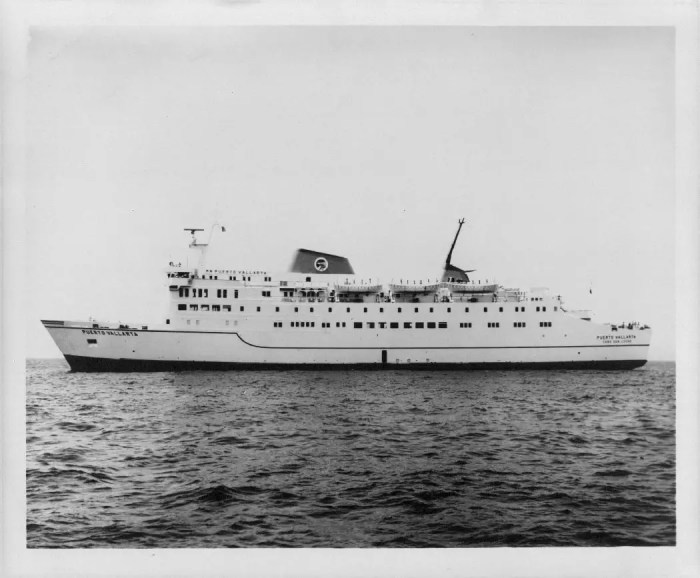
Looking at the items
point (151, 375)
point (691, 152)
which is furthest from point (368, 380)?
point (691, 152)

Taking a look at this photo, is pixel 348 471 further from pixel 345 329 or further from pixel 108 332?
pixel 108 332

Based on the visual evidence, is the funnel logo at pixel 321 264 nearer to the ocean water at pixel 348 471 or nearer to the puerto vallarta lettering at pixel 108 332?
the puerto vallarta lettering at pixel 108 332

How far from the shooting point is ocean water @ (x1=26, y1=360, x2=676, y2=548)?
733cm

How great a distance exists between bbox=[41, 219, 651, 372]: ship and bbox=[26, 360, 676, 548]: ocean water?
23.8ft

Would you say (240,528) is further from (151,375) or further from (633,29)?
(151,375)

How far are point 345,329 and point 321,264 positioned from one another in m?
3.34

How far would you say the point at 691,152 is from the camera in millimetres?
8125

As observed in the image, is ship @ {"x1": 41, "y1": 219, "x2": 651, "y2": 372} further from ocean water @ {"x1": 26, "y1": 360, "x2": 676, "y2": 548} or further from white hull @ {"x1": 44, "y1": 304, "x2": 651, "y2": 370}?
ocean water @ {"x1": 26, "y1": 360, "x2": 676, "y2": 548}

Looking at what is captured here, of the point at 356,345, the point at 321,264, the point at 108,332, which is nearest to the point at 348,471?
the point at 356,345

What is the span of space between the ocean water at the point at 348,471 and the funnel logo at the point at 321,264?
9.14 m

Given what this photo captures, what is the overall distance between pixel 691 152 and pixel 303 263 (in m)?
17.9

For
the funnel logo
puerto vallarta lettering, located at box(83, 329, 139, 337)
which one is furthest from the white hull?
the funnel logo

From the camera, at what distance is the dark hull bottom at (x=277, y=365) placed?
22.9 metres

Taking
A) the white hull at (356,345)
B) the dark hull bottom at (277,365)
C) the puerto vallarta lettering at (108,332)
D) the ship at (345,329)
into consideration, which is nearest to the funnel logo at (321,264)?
the ship at (345,329)
